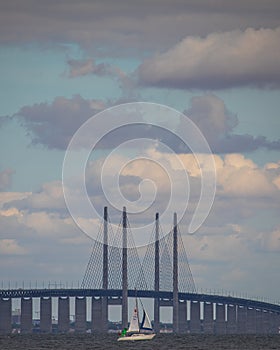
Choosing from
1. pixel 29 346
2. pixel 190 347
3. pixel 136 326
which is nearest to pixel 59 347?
pixel 29 346

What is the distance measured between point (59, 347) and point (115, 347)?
244 inches

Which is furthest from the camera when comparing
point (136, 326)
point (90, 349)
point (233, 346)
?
point (136, 326)

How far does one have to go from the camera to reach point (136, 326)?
176 m

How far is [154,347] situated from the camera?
5960 inches

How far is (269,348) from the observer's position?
14662 cm

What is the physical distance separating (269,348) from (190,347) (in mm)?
10059

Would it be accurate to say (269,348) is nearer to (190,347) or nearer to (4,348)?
(190,347)

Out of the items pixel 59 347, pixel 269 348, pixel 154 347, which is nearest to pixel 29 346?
pixel 59 347

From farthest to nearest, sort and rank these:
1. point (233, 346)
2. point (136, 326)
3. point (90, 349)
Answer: point (136, 326), point (233, 346), point (90, 349)

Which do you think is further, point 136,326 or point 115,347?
point 136,326

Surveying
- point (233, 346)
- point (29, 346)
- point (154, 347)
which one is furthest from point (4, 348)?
point (233, 346)

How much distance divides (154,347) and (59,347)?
32.6 ft

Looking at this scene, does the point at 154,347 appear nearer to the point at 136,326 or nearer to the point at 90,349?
the point at 90,349

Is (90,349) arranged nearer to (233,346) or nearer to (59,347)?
(59,347)
